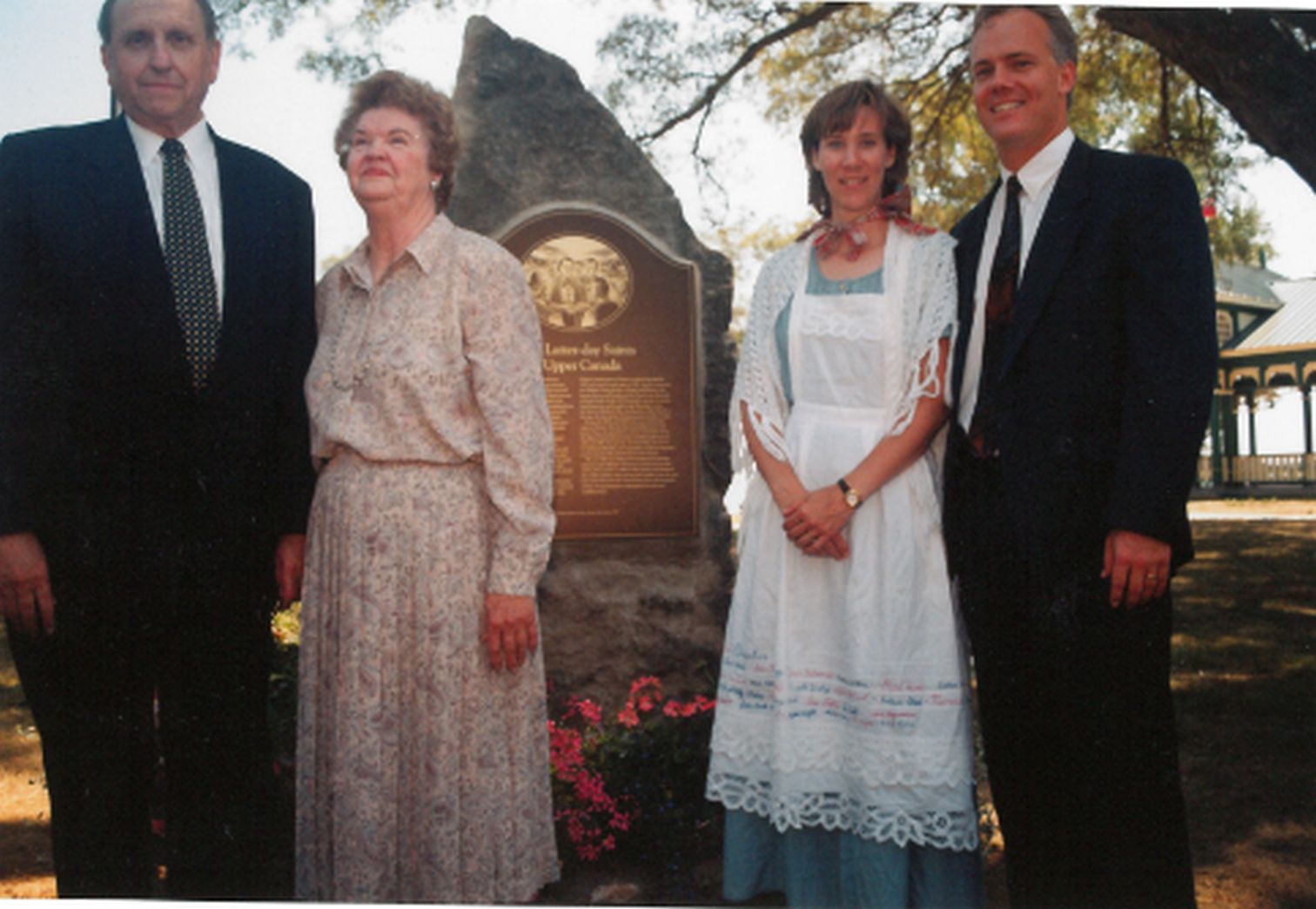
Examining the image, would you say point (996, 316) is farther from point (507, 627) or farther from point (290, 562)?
point (290, 562)

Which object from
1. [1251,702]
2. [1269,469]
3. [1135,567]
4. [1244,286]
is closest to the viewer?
[1135,567]

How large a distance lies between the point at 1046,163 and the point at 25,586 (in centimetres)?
268

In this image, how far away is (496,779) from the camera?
7.91 ft

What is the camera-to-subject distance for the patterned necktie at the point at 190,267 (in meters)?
2.62

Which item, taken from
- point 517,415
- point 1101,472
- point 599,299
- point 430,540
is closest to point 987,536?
point 1101,472

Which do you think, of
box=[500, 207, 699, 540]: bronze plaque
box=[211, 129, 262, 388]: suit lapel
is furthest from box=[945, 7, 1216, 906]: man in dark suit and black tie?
box=[211, 129, 262, 388]: suit lapel

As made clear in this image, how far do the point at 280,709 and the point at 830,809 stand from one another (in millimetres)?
2225

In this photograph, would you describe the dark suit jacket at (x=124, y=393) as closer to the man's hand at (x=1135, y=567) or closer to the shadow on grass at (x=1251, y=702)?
the man's hand at (x=1135, y=567)

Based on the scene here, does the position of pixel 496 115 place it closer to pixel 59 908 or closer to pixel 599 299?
pixel 599 299

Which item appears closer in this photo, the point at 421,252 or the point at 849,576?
the point at 421,252

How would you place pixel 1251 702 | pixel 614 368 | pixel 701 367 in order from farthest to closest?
pixel 1251 702 → pixel 701 367 → pixel 614 368

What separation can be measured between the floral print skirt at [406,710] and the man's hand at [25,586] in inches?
26.0

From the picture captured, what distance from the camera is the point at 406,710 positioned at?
240 cm

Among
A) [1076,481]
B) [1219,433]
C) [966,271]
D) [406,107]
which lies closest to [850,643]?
[1076,481]
